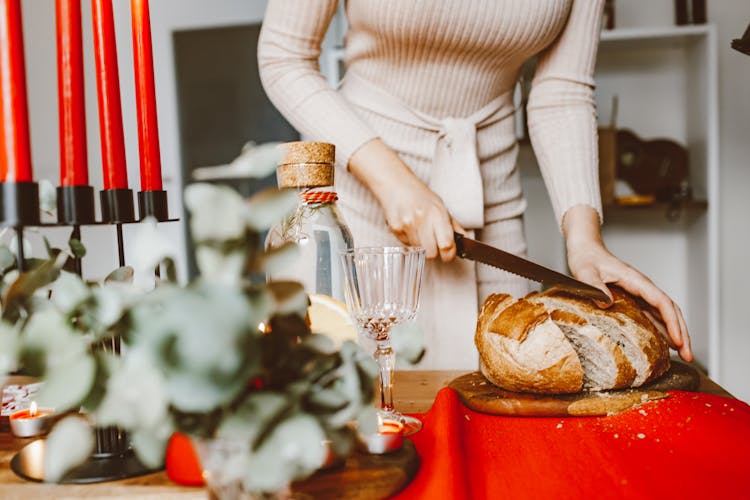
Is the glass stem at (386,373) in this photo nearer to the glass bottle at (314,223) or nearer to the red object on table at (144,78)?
the glass bottle at (314,223)

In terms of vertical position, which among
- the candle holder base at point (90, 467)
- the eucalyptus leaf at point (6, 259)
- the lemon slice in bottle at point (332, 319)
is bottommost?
the candle holder base at point (90, 467)

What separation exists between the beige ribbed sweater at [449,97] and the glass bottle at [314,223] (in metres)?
0.34

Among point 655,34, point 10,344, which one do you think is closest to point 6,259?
point 10,344

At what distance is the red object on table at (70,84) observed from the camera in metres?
0.48

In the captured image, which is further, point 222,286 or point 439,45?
point 439,45

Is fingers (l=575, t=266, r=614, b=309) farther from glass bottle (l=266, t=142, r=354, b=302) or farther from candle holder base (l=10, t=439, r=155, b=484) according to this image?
candle holder base (l=10, t=439, r=155, b=484)

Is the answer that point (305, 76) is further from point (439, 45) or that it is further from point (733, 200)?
point (733, 200)

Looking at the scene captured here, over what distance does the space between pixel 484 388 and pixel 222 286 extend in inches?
23.6

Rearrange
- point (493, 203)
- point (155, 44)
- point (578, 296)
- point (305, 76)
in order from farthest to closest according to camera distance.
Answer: point (155, 44)
point (493, 203)
point (305, 76)
point (578, 296)

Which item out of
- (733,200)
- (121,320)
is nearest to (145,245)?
(121,320)

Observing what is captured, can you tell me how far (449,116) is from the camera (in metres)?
1.27

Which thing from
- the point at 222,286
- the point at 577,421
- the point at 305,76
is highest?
the point at 305,76

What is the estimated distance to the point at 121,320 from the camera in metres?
0.36

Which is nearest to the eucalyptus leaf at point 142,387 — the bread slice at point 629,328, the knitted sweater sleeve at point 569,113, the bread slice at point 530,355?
the bread slice at point 530,355
